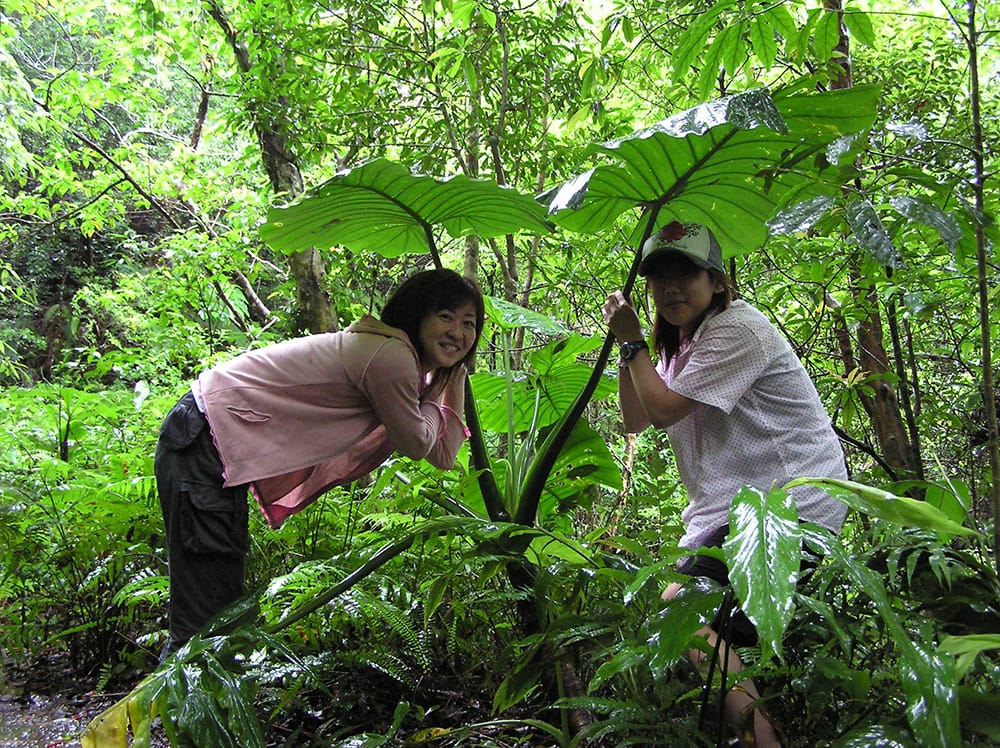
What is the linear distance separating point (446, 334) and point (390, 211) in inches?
18.8

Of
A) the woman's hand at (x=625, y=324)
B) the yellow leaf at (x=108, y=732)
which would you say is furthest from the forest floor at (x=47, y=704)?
the woman's hand at (x=625, y=324)

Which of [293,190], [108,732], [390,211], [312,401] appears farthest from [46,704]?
[293,190]

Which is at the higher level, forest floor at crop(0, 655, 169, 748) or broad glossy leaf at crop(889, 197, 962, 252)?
broad glossy leaf at crop(889, 197, 962, 252)

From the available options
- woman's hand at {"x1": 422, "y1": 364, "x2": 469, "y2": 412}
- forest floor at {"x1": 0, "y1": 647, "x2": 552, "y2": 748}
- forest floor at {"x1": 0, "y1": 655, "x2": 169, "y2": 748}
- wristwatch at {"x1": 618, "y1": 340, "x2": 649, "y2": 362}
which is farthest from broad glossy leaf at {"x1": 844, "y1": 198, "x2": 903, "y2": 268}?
forest floor at {"x1": 0, "y1": 655, "x2": 169, "y2": 748}

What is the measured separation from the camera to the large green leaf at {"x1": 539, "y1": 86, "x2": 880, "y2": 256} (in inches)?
54.9

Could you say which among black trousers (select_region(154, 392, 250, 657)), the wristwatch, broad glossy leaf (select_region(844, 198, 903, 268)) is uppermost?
broad glossy leaf (select_region(844, 198, 903, 268))

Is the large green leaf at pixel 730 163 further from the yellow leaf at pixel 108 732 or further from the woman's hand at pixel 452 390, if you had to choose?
the yellow leaf at pixel 108 732

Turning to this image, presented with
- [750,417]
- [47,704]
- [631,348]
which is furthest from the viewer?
[47,704]

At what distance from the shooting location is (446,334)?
197 cm

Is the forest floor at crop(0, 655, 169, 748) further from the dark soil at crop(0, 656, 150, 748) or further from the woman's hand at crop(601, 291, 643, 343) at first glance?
the woman's hand at crop(601, 291, 643, 343)

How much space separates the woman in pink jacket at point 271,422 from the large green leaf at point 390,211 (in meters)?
0.25

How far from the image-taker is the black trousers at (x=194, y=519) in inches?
71.0

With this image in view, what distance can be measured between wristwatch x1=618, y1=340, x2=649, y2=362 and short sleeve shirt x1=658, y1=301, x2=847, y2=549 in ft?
0.40

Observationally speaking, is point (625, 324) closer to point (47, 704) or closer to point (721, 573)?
point (721, 573)
